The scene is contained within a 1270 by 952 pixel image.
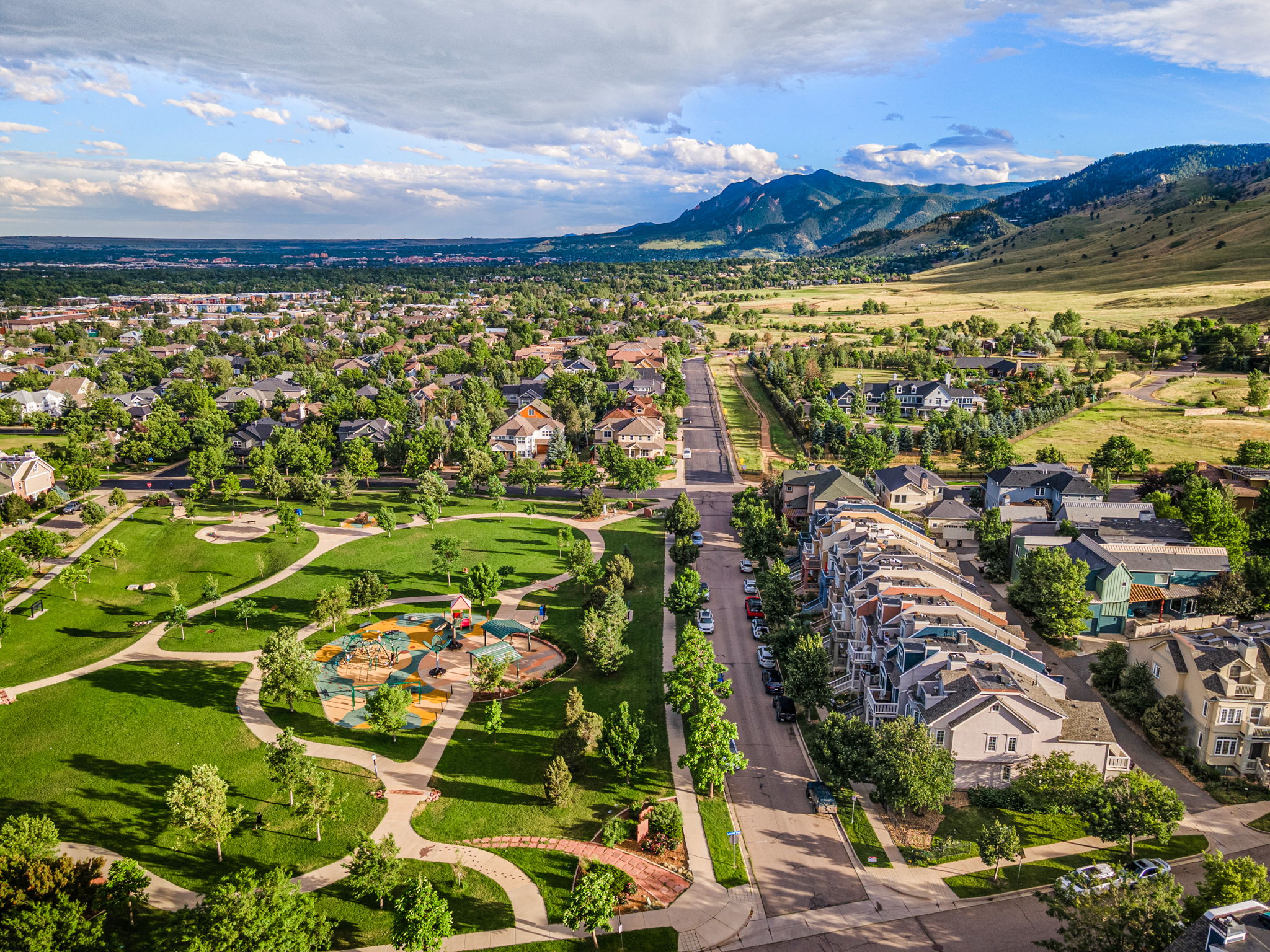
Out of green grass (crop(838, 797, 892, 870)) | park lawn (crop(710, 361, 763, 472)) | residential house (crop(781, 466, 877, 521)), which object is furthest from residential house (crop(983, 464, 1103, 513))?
green grass (crop(838, 797, 892, 870))

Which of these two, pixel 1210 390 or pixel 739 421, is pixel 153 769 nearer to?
pixel 739 421

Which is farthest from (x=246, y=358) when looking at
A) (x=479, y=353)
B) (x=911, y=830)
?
(x=911, y=830)

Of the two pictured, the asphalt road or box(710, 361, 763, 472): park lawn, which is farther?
box(710, 361, 763, 472): park lawn

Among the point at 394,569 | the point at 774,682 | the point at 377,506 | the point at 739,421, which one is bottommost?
the point at 774,682

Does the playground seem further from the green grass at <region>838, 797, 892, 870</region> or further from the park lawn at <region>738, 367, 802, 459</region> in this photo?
the park lawn at <region>738, 367, 802, 459</region>

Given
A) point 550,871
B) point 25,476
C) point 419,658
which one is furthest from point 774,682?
point 25,476

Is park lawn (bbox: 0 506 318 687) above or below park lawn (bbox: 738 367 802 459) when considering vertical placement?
below

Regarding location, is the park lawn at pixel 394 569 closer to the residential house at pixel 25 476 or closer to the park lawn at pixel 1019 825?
the residential house at pixel 25 476
